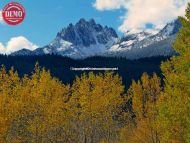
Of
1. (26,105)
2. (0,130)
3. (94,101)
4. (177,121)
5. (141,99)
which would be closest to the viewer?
(177,121)

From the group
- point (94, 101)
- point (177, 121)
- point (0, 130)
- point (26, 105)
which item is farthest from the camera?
point (94, 101)

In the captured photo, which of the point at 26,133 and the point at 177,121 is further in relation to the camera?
the point at 26,133

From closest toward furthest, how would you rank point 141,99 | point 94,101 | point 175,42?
1. point 175,42
2. point 94,101
3. point 141,99

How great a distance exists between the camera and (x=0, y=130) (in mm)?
38656

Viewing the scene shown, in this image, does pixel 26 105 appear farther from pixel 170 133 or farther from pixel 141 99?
pixel 170 133

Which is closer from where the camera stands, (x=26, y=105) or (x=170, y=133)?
(x=170, y=133)

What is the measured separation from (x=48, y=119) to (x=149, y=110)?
12.1 metres

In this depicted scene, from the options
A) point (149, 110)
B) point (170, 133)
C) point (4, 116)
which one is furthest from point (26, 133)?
point (170, 133)

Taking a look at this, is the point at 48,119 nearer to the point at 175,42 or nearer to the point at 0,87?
the point at 0,87

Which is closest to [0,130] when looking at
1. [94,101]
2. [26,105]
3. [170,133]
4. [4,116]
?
[4,116]

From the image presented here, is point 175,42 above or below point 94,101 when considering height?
above

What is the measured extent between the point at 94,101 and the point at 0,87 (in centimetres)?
1058

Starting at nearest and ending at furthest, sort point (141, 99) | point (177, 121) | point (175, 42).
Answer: point (177, 121)
point (175, 42)
point (141, 99)

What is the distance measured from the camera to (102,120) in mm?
52688
